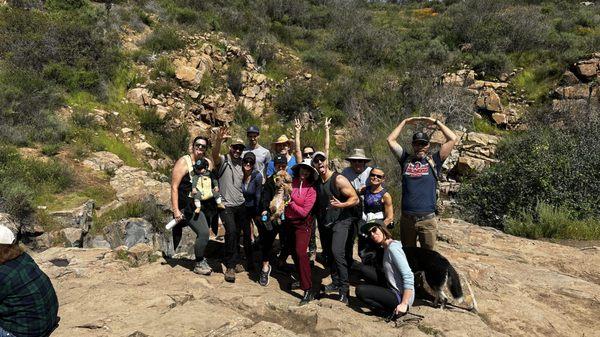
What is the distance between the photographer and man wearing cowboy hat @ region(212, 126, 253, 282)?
16.0 feet

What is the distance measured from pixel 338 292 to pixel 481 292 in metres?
1.78

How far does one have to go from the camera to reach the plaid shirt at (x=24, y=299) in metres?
2.98

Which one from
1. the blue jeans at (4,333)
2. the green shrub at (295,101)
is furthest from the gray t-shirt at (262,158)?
the green shrub at (295,101)

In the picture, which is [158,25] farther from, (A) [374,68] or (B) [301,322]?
(B) [301,322]

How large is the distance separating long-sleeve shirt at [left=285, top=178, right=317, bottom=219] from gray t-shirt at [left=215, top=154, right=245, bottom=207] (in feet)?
2.59

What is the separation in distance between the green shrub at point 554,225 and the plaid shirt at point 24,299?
7651 mm

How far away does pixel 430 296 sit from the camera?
4.26m

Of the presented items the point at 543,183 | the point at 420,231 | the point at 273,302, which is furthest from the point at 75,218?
the point at 543,183

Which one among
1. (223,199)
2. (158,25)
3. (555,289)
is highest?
(158,25)

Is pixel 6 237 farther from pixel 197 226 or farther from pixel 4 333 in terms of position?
pixel 197 226

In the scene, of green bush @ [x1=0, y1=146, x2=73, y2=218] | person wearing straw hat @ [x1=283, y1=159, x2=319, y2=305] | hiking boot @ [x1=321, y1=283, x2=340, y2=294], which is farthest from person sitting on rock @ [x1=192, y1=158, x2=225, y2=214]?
green bush @ [x1=0, y1=146, x2=73, y2=218]

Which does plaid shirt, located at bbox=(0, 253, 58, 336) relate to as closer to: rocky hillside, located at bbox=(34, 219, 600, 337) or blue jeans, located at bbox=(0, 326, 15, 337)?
blue jeans, located at bbox=(0, 326, 15, 337)

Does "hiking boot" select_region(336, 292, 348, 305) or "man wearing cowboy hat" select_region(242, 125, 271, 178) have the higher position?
"man wearing cowboy hat" select_region(242, 125, 271, 178)

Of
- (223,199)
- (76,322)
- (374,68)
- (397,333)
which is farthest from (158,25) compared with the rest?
(397,333)
